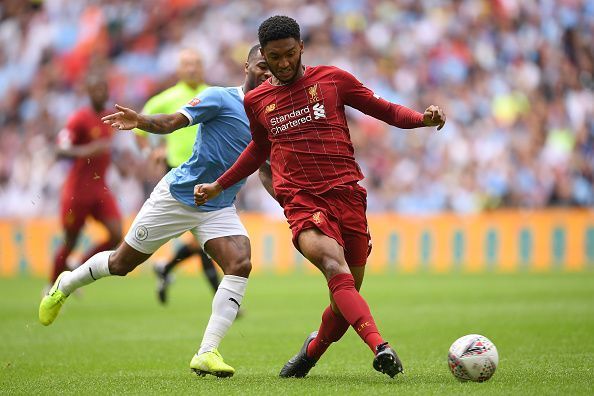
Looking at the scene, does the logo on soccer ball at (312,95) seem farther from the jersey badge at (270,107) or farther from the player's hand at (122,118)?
the player's hand at (122,118)

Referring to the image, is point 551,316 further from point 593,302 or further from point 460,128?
point 460,128

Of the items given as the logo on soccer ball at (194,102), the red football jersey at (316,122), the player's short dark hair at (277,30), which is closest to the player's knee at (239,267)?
the red football jersey at (316,122)

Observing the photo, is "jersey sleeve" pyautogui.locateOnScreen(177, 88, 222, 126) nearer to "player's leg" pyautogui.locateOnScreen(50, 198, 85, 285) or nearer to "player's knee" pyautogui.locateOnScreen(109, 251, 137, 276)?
"player's knee" pyautogui.locateOnScreen(109, 251, 137, 276)

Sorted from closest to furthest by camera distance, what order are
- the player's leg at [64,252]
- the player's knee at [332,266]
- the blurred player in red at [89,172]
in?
the player's knee at [332,266], the player's leg at [64,252], the blurred player in red at [89,172]

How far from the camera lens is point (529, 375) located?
748 cm

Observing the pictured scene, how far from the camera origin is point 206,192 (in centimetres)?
790

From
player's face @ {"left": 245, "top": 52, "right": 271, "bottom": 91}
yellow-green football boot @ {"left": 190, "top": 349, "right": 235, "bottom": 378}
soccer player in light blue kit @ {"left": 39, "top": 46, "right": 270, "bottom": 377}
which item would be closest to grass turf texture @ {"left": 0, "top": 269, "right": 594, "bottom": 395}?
yellow-green football boot @ {"left": 190, "top": 349, "right": 235, "bottom": 378}

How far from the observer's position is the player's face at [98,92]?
45.5ft

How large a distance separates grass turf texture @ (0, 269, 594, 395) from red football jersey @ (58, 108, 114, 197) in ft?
5.74

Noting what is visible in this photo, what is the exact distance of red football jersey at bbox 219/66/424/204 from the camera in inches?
295

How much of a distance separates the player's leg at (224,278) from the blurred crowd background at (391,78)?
1364 cm

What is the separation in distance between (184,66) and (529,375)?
21.2 feet

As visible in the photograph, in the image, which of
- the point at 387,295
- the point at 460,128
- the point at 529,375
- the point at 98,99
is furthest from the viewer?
the point at 460,128

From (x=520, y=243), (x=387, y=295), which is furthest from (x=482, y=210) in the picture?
(x=387, y=295)
